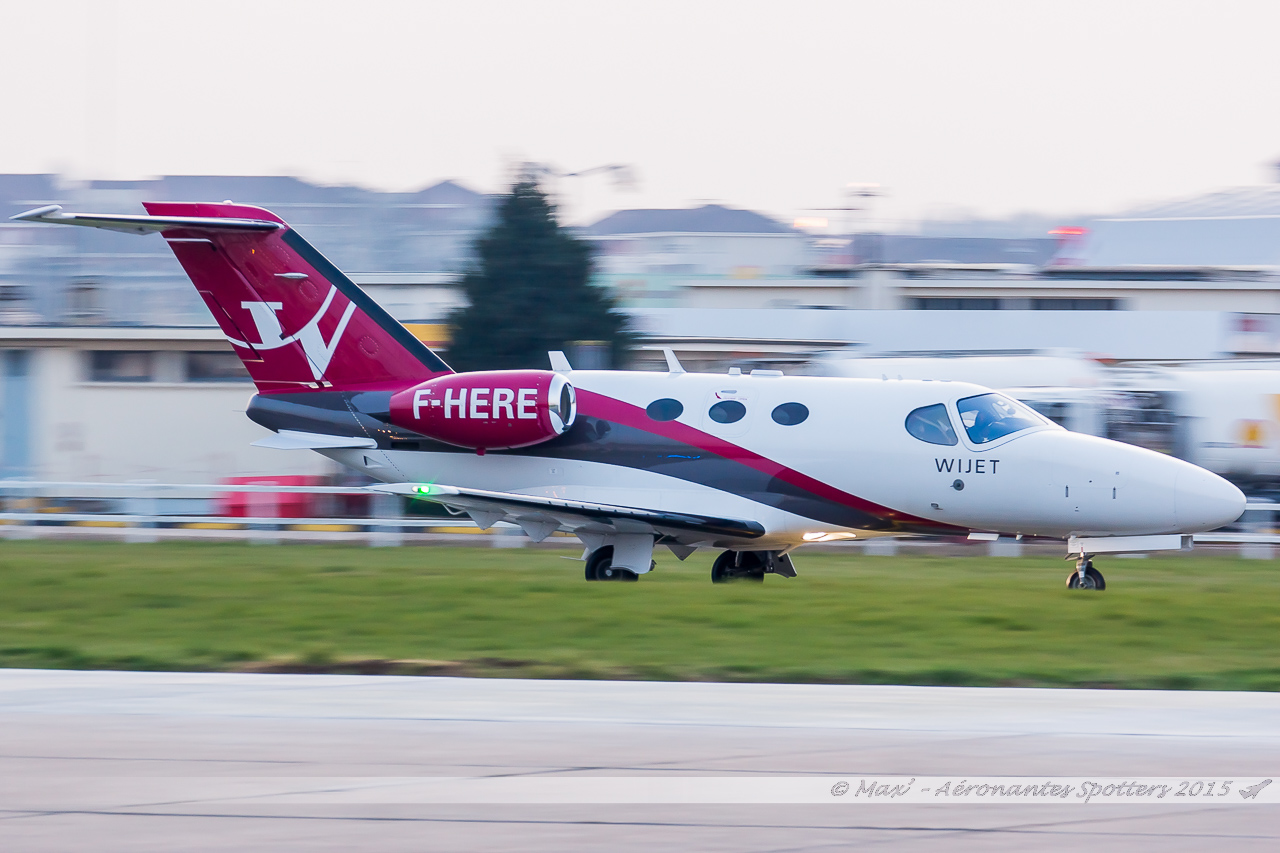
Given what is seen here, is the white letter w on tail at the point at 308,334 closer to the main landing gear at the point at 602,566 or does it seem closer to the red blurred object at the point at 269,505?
the main landing gear at the point at 602,566

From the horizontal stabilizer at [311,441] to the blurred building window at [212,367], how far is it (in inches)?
538

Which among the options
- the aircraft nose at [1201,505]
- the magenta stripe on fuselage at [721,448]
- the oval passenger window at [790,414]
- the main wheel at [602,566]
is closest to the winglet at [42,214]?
the magenta stripe on fuselage at [721,448]

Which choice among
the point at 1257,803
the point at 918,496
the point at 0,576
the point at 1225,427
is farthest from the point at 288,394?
the point at 1225,427

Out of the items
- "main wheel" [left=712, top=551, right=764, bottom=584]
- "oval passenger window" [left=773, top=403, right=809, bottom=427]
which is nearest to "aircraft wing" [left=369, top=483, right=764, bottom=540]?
"main wheel" [left=712, top=551, right=764, bottom=584]

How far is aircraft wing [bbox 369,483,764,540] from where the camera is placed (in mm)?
13453

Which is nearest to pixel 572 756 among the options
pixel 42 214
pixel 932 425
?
pixel 932 425

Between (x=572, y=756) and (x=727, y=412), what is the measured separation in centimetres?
799

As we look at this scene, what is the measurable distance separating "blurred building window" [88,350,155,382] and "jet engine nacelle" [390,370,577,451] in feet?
50.6

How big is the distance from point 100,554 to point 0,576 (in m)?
2.84

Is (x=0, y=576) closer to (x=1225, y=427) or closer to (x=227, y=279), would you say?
(x=227, y=279)

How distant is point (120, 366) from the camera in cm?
2811

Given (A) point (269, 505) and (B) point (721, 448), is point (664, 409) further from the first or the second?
(A) point (269, 505)

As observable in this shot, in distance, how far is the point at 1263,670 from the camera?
31.9 ft

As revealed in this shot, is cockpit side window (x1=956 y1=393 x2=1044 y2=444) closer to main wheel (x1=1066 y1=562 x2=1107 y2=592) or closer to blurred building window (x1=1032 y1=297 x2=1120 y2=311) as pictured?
main wheel (x1=1066 y1=562 x2=1107 y2=592)
